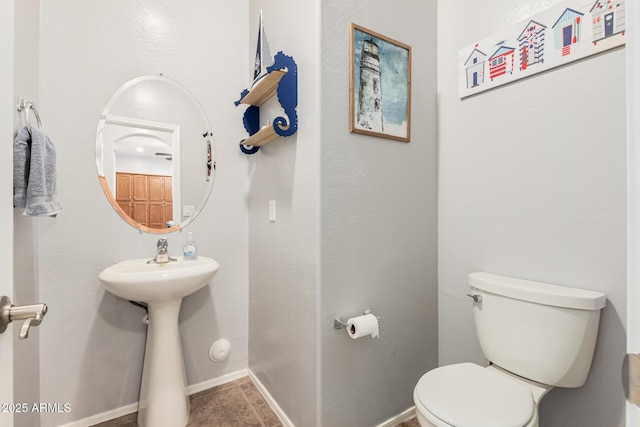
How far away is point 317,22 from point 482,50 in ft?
2.84

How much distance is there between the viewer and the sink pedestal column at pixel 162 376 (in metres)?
1.44

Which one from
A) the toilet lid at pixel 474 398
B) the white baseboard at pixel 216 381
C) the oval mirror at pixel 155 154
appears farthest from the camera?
the white baseboard at pixel 216 381

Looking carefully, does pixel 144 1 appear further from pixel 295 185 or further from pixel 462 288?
pixel 462 288

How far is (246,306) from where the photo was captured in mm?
1963

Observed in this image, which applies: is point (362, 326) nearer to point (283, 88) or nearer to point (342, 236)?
point (342, 236)

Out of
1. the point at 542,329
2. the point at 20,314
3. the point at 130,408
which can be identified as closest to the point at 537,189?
the point at 542,329

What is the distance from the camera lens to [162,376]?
1.46 m

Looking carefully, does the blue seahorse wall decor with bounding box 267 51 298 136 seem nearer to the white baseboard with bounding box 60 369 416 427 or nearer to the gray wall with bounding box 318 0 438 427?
the gray wall with bounding box 318 0 438 427

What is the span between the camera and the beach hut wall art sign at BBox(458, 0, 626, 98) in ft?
3.55

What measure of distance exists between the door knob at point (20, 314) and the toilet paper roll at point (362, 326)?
1.02m

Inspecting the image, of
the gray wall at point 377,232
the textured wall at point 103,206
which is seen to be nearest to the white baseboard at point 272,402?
the textured wall at point 103,206

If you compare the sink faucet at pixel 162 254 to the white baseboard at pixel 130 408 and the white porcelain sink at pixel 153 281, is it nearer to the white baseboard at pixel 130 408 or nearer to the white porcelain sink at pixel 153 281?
the white porcelain sink at pixel 153 281

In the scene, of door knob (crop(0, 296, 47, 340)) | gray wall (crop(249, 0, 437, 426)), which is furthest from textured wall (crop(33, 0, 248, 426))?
door knob (crop(0, 296, 47, 340))

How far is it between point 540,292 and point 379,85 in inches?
44.8
